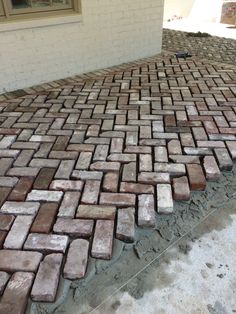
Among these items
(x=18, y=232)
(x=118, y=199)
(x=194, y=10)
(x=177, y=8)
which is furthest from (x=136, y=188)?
(x=194, y=10)

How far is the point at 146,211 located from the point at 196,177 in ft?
1.62

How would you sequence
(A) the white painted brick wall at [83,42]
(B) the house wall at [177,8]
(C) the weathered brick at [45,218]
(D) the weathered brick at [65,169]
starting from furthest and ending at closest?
(B) the house wall at [177,8] < (A) the white painted brick wall at [83,42] < (D) the weathered brick at [65,169] < (C) the weathered brick at [45,218]

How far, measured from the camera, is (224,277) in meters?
1.49

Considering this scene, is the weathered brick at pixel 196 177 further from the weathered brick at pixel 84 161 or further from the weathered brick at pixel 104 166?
the weathered brick at pixel 84 161

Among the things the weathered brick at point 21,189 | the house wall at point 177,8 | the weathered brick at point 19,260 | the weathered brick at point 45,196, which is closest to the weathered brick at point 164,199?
the weathered brick at point 45,196

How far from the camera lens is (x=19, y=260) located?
1.53 m

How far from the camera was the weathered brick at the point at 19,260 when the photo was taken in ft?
4.88

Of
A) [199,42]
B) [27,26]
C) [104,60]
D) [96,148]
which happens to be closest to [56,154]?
→ [96,148]

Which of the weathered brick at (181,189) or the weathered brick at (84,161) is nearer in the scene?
the weathered brick at (181,189)

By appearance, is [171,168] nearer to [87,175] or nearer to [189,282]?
[87,175]

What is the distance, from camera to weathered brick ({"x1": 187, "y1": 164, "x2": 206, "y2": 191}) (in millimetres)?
1990

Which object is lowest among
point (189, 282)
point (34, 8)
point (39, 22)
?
point (189, 282)

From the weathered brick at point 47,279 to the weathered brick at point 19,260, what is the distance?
4 cm

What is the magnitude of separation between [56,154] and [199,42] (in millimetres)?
4548
